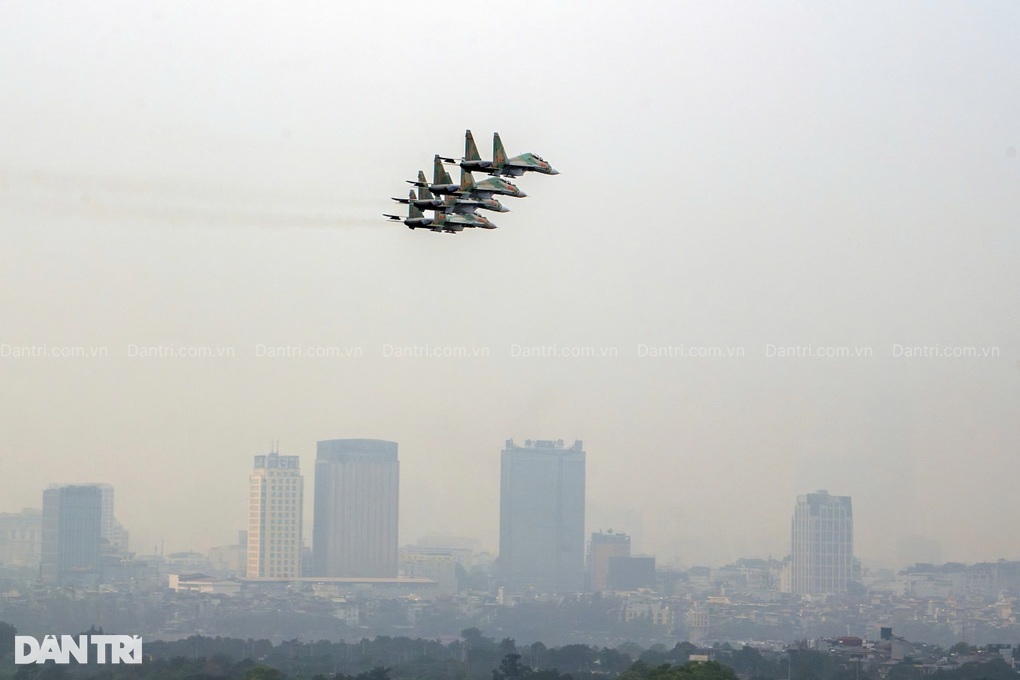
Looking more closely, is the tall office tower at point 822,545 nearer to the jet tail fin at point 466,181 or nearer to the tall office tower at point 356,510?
the tall office tower at point 356,510

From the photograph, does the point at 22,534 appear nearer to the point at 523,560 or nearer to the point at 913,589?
the point at 523,560

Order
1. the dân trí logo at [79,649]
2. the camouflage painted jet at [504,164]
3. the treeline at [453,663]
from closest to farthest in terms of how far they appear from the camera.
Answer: the camouflage painted jet at [504,164] → the treeline at [453,663] → the dân trí logo at [79,649]

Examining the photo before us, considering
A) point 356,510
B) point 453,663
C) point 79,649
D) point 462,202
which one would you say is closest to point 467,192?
point 462,202

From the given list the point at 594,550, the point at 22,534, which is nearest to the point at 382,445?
the point at 594,550

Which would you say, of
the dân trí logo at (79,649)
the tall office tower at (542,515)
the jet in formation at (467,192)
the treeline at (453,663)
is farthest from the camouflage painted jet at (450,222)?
the tall office tower at (542,515)

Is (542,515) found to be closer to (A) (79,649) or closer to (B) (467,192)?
(A) (79,649)

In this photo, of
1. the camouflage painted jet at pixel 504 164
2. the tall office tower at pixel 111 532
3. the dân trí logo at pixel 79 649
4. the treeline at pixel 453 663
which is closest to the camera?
the camouflage painted jet at pixel 504 164
